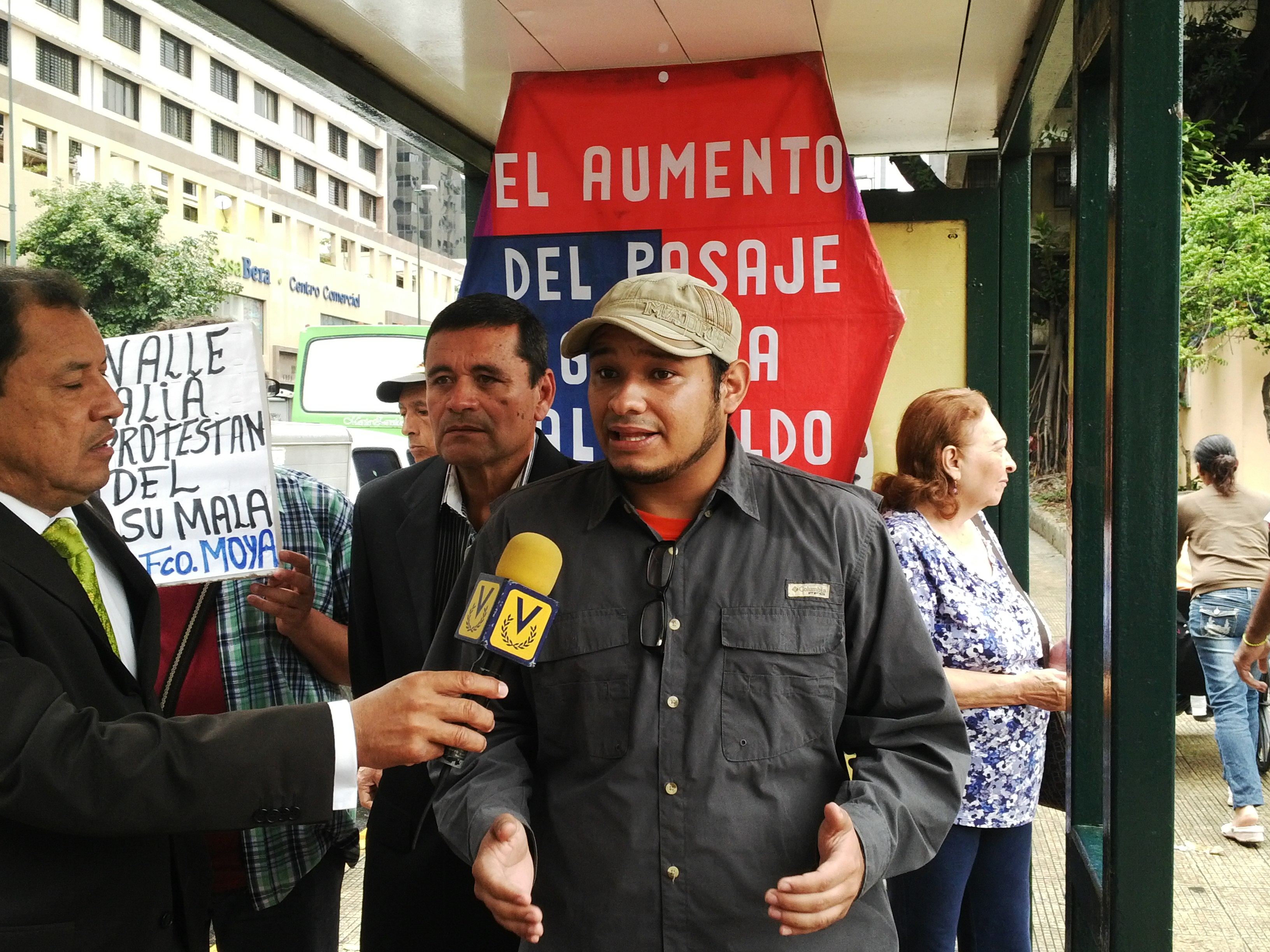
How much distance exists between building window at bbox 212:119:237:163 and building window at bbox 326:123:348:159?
918cm

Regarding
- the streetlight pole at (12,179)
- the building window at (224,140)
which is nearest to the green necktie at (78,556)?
the streetlight pole at (12,179)

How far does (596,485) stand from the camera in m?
2.42

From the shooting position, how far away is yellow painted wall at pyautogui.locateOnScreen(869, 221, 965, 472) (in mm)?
5188

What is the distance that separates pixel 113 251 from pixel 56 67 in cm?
1288

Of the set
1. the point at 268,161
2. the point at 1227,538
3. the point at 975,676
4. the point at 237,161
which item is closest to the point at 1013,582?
the point at 975,676

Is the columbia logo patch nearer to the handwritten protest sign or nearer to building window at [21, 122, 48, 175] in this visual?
the handwritten protest sign

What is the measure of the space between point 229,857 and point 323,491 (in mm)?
1036

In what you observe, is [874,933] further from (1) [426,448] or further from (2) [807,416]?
(1) [426,448]

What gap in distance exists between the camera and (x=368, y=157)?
67.6 meters

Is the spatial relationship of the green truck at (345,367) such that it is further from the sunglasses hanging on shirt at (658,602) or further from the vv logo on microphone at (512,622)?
the vv logo on microphone at (512,622)

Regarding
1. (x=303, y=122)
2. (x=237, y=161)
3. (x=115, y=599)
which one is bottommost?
(x=115, y=599)

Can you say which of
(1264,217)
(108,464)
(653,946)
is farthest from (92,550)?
(1264,217)

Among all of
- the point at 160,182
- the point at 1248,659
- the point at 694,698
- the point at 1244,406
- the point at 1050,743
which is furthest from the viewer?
the point at 160,182

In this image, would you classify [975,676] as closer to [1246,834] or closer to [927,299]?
[927,299]
